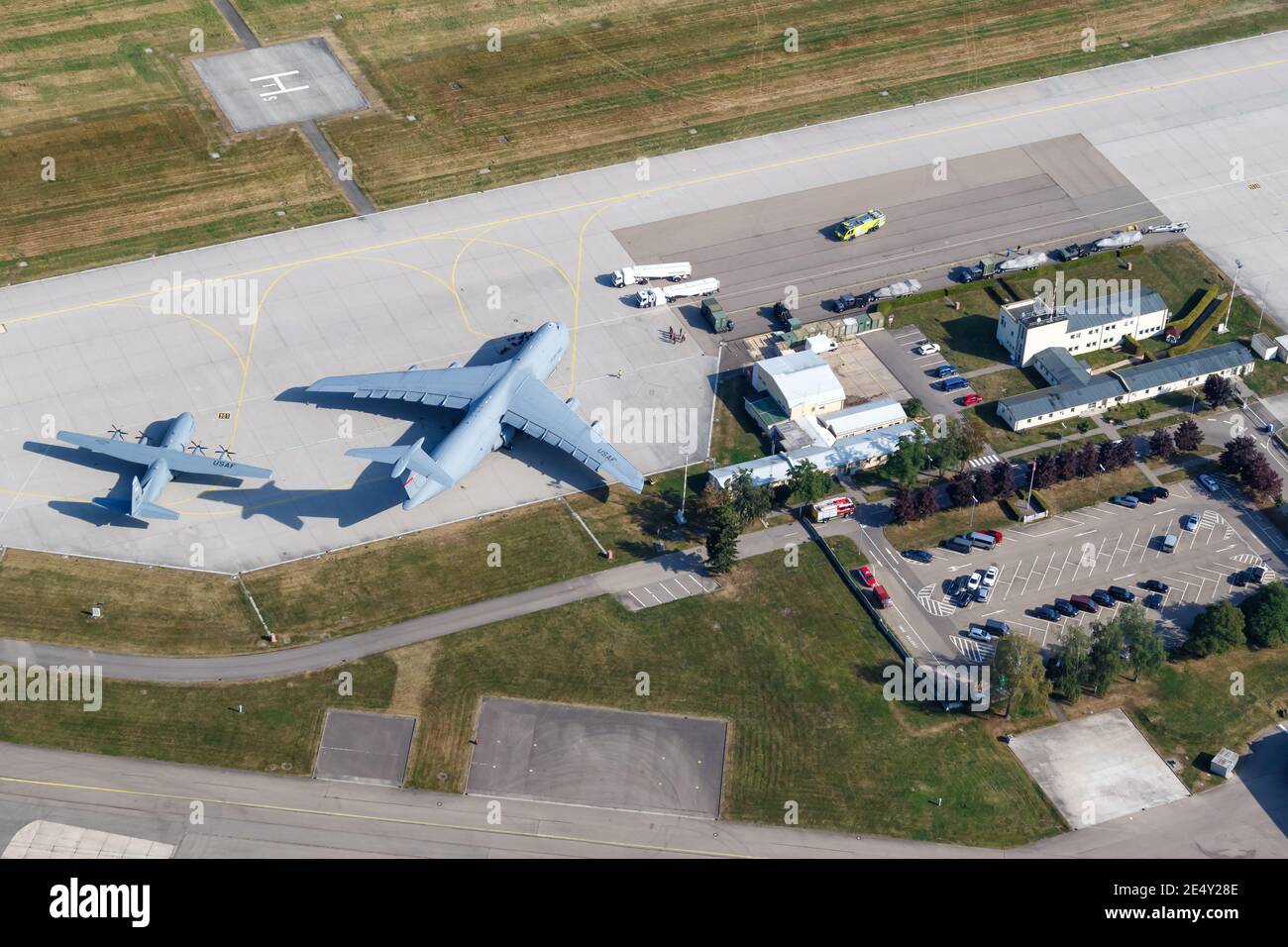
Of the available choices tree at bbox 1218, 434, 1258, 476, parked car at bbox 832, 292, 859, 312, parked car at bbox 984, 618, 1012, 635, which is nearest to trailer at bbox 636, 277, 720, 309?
parked car at bbox 832, 292, 859, 312

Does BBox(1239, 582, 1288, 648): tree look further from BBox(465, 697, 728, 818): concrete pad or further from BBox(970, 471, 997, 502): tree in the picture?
BBox(465, 697, 728, 818): concrete pad

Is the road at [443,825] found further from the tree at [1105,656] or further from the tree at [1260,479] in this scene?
the tree at [1260,479]

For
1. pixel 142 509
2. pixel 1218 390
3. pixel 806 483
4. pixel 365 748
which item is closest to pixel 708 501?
pixel 806 483

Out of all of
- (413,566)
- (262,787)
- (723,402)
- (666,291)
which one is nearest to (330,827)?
(262,787)

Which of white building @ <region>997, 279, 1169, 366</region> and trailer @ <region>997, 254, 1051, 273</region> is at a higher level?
trailer @ <region>997, 254, 1051, 273</region>

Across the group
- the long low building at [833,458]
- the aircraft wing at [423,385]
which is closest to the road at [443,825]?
the long low building at [833,458]

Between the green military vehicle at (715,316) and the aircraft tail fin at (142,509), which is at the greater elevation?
the green military vehicle at (715,316)
